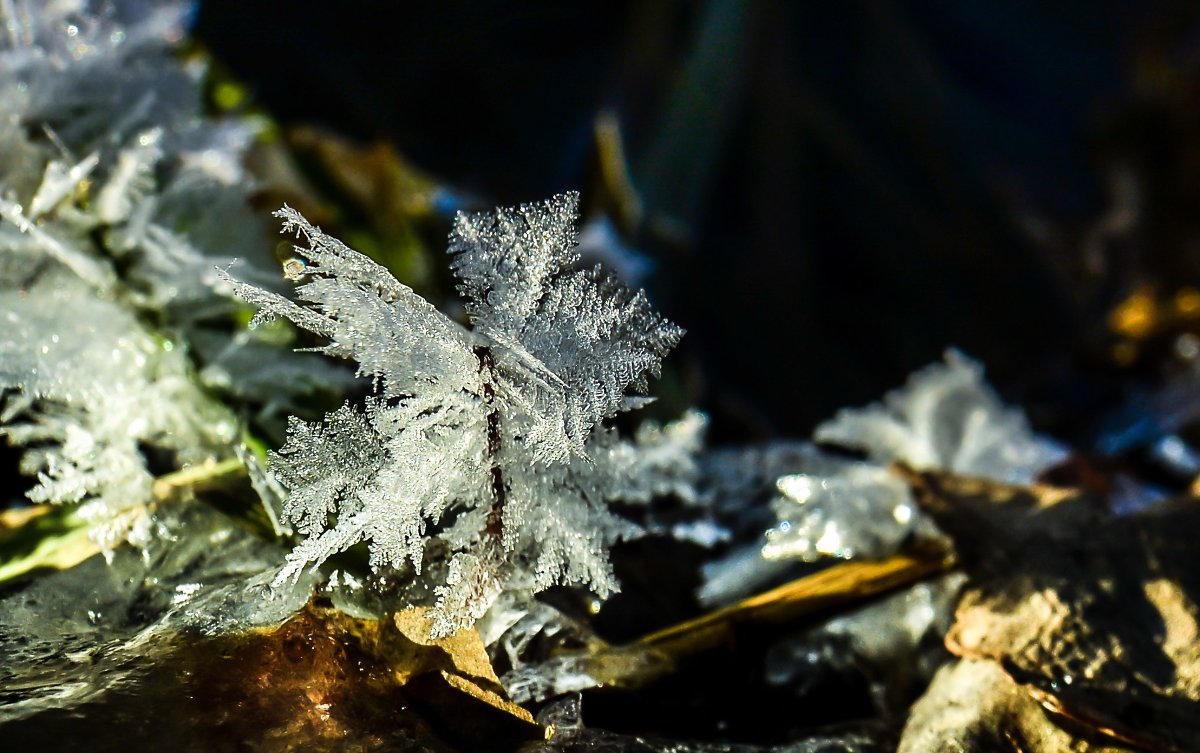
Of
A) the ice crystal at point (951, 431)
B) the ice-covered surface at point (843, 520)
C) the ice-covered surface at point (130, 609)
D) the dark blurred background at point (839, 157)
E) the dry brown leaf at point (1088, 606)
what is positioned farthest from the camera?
the dark blurred background at point (839, 157)

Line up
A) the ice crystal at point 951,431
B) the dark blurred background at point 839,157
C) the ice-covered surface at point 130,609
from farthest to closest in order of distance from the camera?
the dark blurred background at point 839,157 → the ice crystal at point 951,431 → the ice-covered surface at point 130,609

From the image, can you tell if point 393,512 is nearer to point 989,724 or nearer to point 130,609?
point 130,609

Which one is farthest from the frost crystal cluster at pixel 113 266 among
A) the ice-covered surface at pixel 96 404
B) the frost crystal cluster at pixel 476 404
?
the frost crystal cluster at pixel 476 404

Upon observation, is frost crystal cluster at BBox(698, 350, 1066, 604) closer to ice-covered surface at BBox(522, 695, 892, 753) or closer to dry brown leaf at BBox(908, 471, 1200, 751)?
dry brown leaf at BBox(908, 471, 1200, 751)

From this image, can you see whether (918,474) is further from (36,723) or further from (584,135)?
(584,135)

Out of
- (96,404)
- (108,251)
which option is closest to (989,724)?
(96,404)

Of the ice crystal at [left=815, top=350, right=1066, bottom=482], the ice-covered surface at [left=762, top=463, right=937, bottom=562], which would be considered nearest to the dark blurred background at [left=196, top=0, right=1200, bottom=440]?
the ice crystal at [left=815, top=350, right=1066, bottom=482]

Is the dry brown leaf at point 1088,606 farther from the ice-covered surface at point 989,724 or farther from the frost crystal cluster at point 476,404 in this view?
the frost crystal cluster at point 476,404
